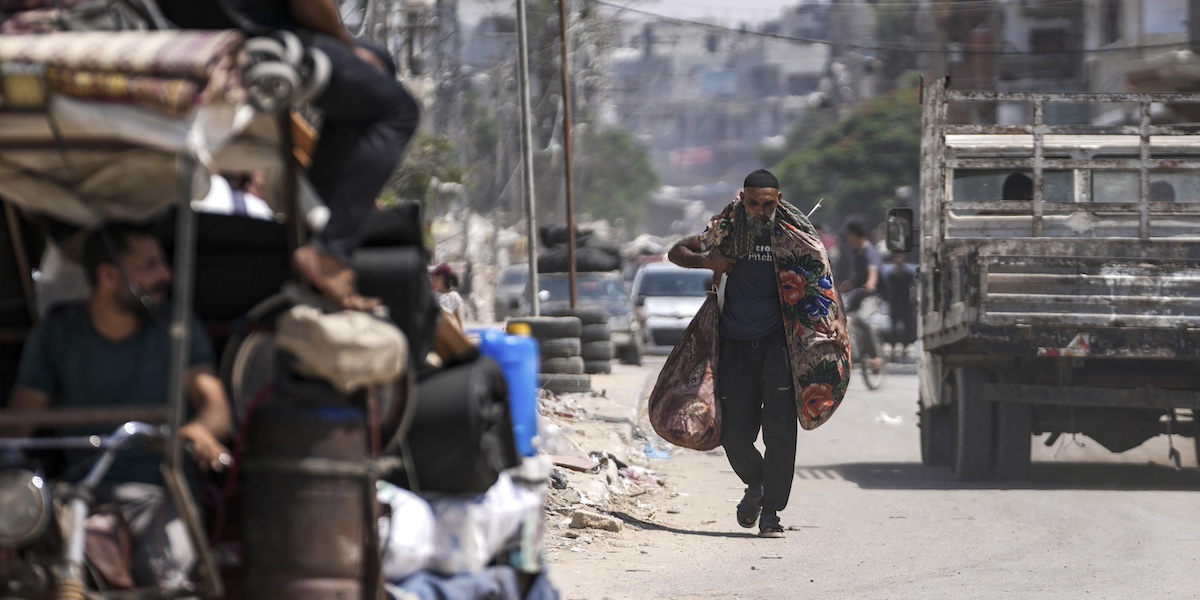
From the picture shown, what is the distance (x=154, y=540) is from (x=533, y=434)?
1.51 metres

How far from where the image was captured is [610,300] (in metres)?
27.1

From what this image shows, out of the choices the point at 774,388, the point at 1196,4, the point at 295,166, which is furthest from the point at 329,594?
the point at 1196,4

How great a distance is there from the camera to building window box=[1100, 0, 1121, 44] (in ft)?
151

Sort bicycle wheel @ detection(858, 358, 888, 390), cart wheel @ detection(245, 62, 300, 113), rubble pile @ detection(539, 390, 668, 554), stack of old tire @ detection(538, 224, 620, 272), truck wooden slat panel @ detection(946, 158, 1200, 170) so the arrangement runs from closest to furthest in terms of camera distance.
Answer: cart wheel @ detection(245, 62, 300, 113), rubble pile @ detection(539, 390, 668, 554), truck wooden slat panel @ detection(946, 158, 1200, 170), bicycle wheel @ detection(858, 358, 888, 390), stack of old tire @ detection(538, 224, 620, 272)

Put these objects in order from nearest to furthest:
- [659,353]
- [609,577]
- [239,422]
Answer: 1. [239,422]
2. [609,577]
3. [659,353]

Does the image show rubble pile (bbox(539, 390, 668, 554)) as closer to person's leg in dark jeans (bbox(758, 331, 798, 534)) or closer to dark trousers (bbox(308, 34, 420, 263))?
person's leg in dark jeans (bbox(758, 331, 798, 534))

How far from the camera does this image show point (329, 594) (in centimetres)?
410

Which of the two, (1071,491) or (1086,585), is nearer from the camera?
(1086,585)

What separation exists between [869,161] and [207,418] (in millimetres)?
67157

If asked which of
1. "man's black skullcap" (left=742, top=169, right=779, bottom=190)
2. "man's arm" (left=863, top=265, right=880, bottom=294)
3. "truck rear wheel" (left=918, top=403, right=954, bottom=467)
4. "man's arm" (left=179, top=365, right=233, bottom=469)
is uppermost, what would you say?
"man's black skullcap" (left=742, top=169, right=779, bottom=190)

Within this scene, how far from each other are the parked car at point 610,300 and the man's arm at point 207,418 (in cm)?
2134

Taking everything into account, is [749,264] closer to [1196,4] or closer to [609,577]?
[609,577]

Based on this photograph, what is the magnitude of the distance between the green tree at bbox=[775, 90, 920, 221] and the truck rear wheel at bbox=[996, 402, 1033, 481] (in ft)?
182

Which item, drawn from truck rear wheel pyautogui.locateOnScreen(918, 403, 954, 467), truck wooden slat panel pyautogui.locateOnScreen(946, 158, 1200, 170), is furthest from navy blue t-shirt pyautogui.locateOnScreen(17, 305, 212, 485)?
truck rear wheel pyautogui.locateOnScreen(918, 403, 954, 467)
